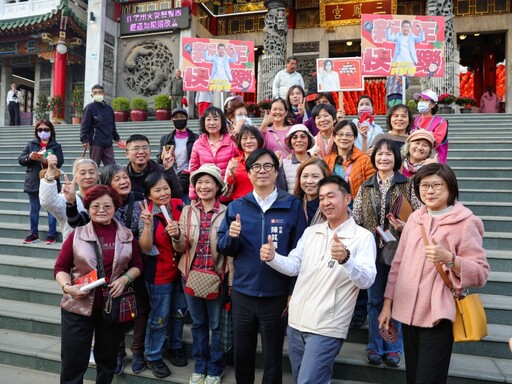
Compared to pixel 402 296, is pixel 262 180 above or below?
above

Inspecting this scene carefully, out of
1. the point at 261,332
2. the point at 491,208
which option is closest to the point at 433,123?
the point at 491,208

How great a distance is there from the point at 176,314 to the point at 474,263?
216 centimetres

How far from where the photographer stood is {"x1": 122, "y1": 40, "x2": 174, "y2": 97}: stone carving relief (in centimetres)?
1530

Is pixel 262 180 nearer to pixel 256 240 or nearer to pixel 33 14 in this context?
pixel 256 240

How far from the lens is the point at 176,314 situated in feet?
10.3

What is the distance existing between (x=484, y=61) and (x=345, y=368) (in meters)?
16.6

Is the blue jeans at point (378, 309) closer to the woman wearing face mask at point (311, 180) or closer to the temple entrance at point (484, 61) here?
the woman wearing face mask at point (311, 180)

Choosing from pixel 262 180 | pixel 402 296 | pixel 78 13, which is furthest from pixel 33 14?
pixel 402 296

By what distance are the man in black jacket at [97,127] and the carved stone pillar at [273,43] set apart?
27.3 feet

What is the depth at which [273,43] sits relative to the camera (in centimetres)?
1362

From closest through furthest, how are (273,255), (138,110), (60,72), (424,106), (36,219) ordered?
(273,255), (424,106), (36,219), (138,110), (60,72)

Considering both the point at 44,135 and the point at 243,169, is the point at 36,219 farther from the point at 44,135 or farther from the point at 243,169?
the point at 243,169

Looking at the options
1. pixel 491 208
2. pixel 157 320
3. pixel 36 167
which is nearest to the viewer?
pixel 157 320

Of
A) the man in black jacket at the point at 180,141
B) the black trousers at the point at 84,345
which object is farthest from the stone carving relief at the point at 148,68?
the black trousers at the point at 84,345
